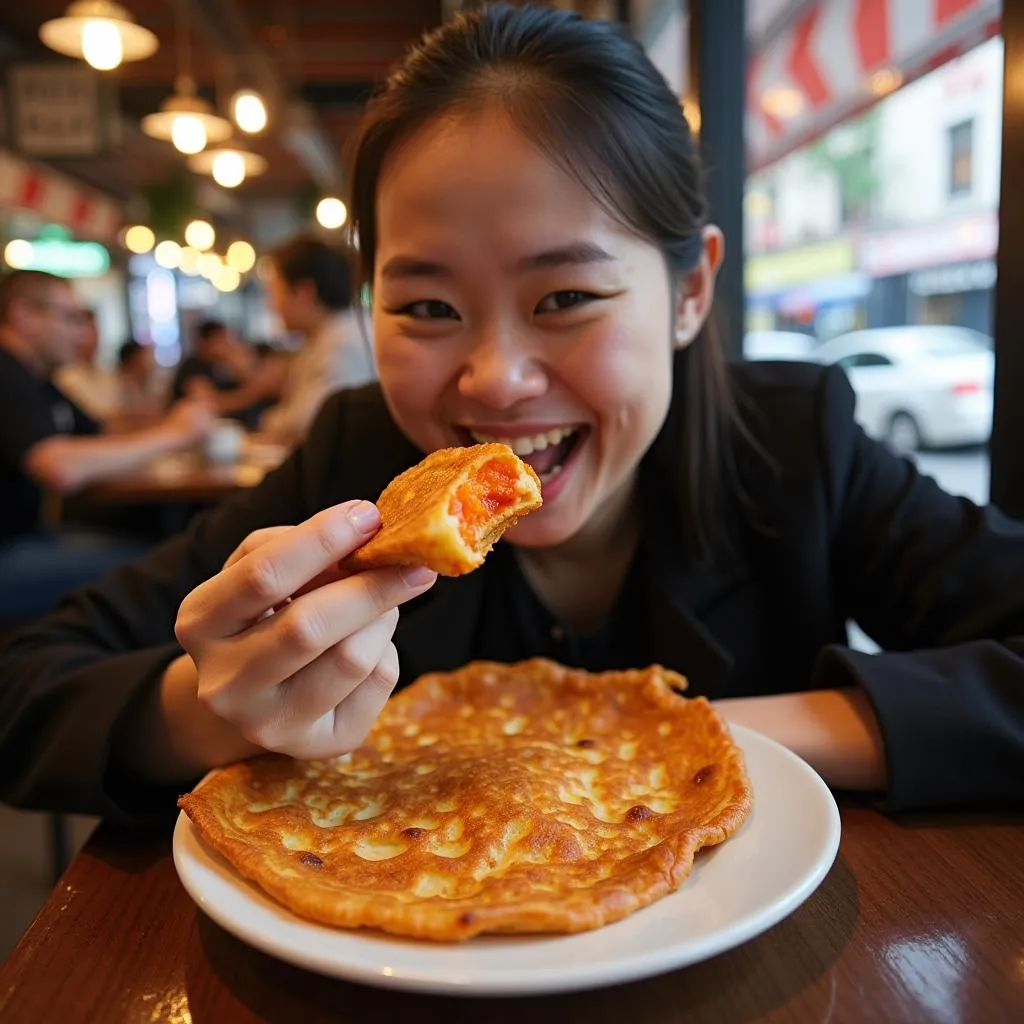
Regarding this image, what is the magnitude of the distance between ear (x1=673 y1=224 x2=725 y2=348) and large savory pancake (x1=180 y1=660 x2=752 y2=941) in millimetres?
655

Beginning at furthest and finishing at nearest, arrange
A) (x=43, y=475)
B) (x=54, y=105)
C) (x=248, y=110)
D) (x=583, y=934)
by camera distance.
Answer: (x=54, y=105)
(x=248, y=110)
(x=43, y=475)
(x=583, y=934)

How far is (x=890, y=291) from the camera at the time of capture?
2.76m

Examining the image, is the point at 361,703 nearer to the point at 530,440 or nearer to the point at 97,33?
the point at 530,440

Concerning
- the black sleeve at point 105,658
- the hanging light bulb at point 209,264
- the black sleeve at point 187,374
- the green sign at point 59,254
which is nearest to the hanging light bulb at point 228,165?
the black sleeve at point 187,374

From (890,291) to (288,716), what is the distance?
2526 mm

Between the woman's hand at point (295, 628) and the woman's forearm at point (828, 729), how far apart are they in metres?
0.51

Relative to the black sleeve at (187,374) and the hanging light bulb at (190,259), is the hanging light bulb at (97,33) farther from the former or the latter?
the hanging light bulb at (190,259)

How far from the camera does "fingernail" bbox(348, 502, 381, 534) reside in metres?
0.82

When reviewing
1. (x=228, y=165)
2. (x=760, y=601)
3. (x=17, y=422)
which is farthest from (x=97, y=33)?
(x=760, y=601)

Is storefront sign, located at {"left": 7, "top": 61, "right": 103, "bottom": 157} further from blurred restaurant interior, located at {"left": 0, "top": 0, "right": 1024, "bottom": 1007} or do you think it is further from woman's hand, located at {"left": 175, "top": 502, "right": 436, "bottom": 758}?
woman's hand, located at {"left": 175, "top": 502, "right": 436, "bottom": 758}

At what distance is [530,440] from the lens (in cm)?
129

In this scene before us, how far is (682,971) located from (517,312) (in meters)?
0.83

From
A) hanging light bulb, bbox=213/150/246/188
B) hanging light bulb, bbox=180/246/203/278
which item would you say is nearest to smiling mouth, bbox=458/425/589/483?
hanging light bulb, bbox=213/150/246/188

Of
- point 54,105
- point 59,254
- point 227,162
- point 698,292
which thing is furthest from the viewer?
point 59,254
